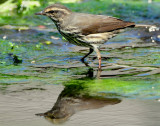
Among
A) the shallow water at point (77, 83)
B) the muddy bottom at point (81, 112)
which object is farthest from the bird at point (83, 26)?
the muddy bottom at point (81, 112)

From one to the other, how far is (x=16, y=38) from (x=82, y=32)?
8.57 ft

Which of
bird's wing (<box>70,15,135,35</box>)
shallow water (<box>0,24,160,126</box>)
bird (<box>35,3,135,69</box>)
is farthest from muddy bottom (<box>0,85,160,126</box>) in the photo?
bird's wing (<box>70,15,135,35</box>)

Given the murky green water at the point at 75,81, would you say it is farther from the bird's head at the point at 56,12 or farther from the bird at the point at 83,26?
the bird's head at the point at 56,12

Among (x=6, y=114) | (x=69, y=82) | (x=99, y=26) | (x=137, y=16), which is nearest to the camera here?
(x=6, y=114)

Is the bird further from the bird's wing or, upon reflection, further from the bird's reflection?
the bird's reflection

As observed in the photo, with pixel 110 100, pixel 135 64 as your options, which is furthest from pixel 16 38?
pixel 110 100

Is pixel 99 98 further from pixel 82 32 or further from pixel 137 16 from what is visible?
pixel 137 16

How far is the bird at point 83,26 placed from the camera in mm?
7508

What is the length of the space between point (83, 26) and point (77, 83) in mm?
1725

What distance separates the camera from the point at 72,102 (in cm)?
→ 521

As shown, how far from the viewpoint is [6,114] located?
479 centimetres

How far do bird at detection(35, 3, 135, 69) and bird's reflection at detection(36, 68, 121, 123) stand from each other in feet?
5.76

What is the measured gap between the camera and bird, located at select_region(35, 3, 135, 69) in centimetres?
751

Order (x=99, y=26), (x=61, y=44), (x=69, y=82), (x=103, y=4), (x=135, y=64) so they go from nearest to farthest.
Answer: (x=69, y=82), (x=135, y=64), (x=99, y=26), (x=61, y=44), (x=103, y=4)
